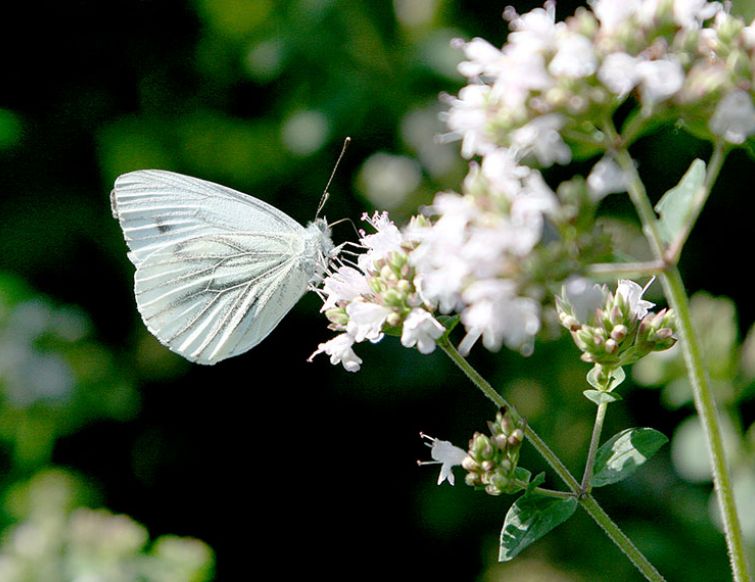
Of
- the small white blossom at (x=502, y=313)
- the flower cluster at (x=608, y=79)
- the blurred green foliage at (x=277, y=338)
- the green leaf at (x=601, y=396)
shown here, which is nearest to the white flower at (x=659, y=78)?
the flower cluster at (x=608, y=79)

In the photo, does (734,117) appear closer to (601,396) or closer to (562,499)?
(601,396)

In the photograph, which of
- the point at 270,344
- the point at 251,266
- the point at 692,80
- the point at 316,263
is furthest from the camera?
the point at 270,344

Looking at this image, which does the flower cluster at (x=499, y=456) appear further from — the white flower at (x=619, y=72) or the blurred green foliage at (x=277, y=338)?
the blurred green foliage at (x=277, y=338)

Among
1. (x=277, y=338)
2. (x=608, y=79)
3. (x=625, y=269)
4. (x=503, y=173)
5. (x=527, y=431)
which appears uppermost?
(x=608, y=79)

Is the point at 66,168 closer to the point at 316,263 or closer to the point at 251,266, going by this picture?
the point at 251,266

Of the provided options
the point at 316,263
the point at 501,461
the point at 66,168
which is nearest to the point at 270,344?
the point at 66,168

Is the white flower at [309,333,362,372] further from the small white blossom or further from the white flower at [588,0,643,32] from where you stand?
the white flower at [588,0,643,32]

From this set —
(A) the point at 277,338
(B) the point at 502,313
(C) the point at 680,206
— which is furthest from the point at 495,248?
(A) the point at 277,338

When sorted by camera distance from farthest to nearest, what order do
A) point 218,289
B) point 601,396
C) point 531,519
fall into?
point 218,289
point 601,396
point 531,519
